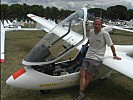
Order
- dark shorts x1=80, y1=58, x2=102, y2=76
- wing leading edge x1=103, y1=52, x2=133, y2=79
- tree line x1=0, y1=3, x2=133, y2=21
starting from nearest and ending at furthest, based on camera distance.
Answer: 1. wing leading edge x1=103, y1=52, x2=133, y2=79
2. dark shorts x1=80, y1=58, x2=102, y2=76
3. tree line x1=0, y1=3, x2=133, y2=21

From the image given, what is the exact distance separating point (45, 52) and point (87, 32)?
1354mm

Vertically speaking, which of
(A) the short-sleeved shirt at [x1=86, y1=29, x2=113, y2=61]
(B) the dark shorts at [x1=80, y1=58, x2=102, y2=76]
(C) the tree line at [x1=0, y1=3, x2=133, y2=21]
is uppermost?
(A) the short-sleeved shirt at [x1=86, y1=29, x2=113, y2=61]

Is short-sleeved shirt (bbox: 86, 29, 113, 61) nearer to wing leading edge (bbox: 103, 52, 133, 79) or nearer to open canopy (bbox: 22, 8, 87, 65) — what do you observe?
wing leading edge (bbox: 103, 52, 133, 79)

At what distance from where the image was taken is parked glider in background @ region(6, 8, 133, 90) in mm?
5410

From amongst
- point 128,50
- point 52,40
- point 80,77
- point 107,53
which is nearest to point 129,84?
point 128,50

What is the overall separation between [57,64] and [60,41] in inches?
28.4

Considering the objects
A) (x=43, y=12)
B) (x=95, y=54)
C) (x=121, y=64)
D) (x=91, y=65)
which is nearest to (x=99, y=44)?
(x=95, y=54)

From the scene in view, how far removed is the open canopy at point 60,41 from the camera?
5.49m

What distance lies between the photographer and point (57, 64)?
6.35 m

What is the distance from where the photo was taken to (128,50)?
23.8ft

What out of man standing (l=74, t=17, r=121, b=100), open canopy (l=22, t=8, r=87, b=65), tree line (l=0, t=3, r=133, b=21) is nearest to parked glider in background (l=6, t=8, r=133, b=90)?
open canopy (l=22, t=8, r=87, b=65)

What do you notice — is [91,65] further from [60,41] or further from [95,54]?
[60,41]

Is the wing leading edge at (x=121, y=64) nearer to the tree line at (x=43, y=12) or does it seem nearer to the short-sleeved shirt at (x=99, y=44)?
the short-sleeved shirt at (x=99, y=44)

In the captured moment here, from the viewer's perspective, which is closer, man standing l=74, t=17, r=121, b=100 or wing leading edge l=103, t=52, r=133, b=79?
wing leading edge l=103, t=52, r=133, b=79
